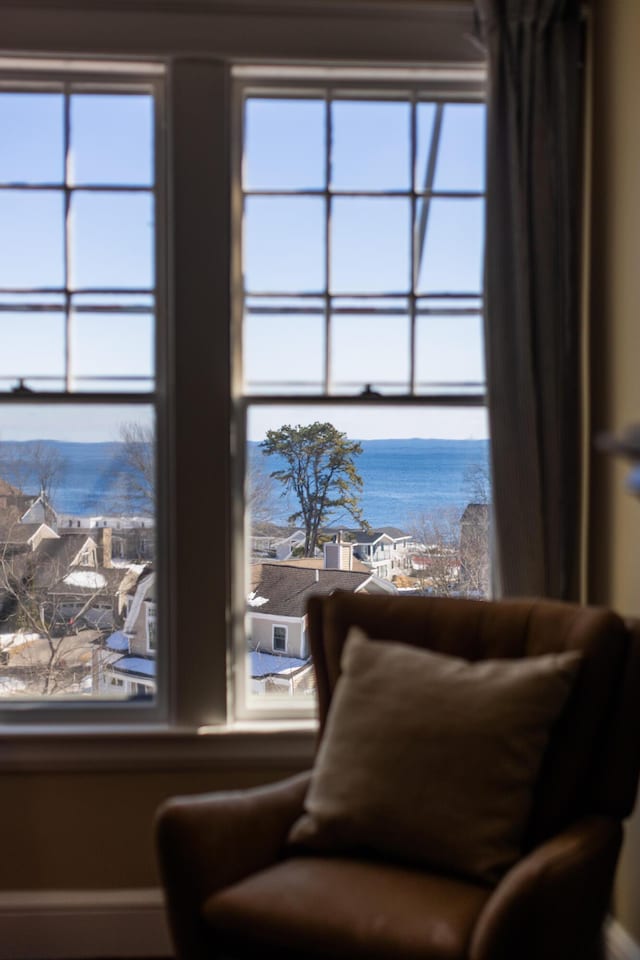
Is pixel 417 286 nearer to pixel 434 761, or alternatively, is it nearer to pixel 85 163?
pixel 85 163

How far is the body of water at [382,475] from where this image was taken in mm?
2625

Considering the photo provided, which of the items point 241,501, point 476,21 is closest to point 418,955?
point 241,501

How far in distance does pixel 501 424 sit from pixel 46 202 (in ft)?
4.94

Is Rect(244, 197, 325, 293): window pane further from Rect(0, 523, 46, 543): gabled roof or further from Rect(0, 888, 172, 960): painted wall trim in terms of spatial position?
Rect(0, 888, 172, 960): painted wall trim

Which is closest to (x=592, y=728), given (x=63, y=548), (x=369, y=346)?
(x=369, y=346)

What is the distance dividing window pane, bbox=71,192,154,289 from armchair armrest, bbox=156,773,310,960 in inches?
60.4

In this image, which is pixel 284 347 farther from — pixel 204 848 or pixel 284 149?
pixel 204 848

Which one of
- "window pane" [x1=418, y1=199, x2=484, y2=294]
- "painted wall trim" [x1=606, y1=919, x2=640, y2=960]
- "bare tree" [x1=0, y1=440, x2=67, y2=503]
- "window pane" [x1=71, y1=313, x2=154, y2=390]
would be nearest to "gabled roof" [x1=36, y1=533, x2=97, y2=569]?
"bare tree" [x1=0, y1=440, x2=67, y2=503]

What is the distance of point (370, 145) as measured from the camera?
8.75 feet

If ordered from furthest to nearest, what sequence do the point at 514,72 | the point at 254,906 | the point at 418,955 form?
the point at 514,72 < the point at 254,906 < the point at 418,955

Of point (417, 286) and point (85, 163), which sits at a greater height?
point (85, 163)

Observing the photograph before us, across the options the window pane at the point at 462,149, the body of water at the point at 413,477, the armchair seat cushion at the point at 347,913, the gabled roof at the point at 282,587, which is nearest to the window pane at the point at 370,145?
the window pane at the point at 462,149

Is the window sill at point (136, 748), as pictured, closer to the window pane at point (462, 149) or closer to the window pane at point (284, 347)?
the window pane at point (284, 347)

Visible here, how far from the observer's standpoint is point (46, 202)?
262cm
